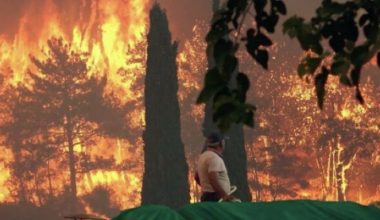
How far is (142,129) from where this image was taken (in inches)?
2445

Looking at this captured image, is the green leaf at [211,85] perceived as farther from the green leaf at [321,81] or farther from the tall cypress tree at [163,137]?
the tall cypress tree at [163,137]

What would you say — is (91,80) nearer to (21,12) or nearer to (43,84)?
(43,84)

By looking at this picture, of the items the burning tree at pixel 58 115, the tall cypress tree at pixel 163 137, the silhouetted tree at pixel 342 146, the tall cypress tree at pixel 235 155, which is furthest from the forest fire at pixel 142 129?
the tall cypress tree at pixel 235 155

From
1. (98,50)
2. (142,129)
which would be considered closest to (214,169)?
(142,129)

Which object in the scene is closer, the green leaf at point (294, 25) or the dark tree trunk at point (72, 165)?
the green leaf at point (294, 25)

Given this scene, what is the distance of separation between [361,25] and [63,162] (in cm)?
5993

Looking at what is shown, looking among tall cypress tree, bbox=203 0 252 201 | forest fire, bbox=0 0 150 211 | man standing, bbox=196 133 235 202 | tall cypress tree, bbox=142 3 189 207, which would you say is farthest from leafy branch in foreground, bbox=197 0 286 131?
forest fire, bbox=0 0 150 211

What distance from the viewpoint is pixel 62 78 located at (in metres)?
60.9

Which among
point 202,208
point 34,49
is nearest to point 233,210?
point 202,208

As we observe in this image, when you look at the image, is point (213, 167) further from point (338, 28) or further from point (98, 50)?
point (98, 50)

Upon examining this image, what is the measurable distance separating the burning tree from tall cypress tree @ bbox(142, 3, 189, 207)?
22.4 metres

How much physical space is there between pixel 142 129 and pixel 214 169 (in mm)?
49941

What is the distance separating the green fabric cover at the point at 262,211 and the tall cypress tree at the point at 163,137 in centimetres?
2970

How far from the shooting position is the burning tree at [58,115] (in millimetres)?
60669
